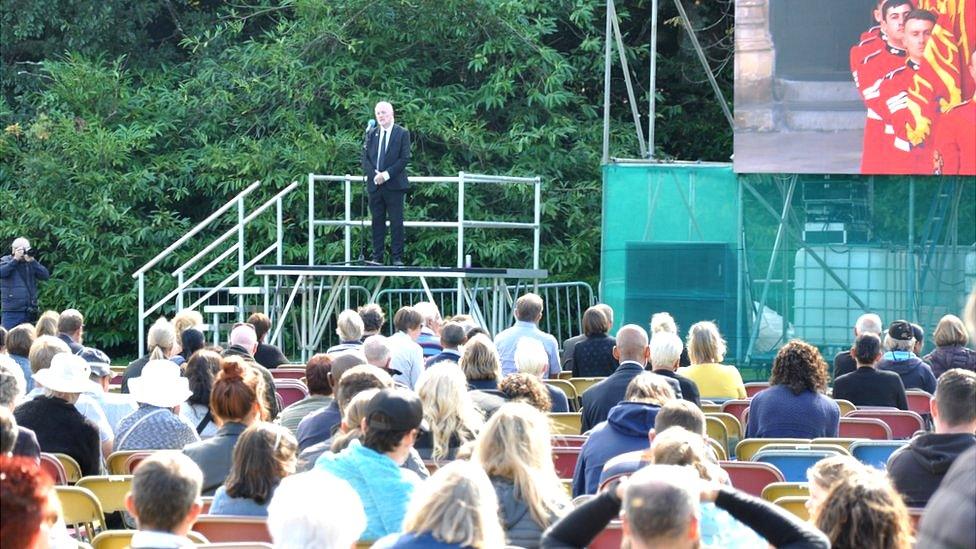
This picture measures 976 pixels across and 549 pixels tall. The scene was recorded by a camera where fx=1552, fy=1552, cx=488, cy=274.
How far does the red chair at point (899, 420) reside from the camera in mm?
8062

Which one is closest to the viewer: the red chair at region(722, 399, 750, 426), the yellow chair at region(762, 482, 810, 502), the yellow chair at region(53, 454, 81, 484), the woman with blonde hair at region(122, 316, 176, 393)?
the yellow chair at region(762, 482, 810, 502)

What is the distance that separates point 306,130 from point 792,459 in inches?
564

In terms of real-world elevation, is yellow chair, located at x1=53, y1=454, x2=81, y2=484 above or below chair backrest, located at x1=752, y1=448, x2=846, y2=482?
below

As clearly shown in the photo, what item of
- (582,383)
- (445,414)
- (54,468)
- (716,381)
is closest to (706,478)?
(445,414)

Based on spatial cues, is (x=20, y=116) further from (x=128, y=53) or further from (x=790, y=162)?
(x=790, y=162)

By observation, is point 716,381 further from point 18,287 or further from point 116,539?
point 18,287

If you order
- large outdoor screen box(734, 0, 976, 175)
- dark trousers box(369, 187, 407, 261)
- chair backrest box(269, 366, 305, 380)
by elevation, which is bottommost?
chair backrest box(269, 366, 305, 380)

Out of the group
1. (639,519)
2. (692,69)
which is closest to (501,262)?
(692,69)

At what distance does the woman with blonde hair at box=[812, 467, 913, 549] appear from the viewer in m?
3.95

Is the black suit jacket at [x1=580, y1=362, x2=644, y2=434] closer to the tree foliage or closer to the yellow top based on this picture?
the yellow top

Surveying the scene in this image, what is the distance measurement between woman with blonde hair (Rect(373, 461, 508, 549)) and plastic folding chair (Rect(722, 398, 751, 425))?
191 inches

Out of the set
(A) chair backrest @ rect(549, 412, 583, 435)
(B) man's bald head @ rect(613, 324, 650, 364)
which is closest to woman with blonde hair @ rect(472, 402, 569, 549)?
(A) chair backrest @ rect(549, 412, 583, 435)

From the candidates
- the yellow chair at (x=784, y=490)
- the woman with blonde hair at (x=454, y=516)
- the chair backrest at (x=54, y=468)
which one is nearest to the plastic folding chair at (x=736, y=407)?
the yellow chair at (x=784, y=490)

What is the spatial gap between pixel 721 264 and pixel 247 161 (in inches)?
292
